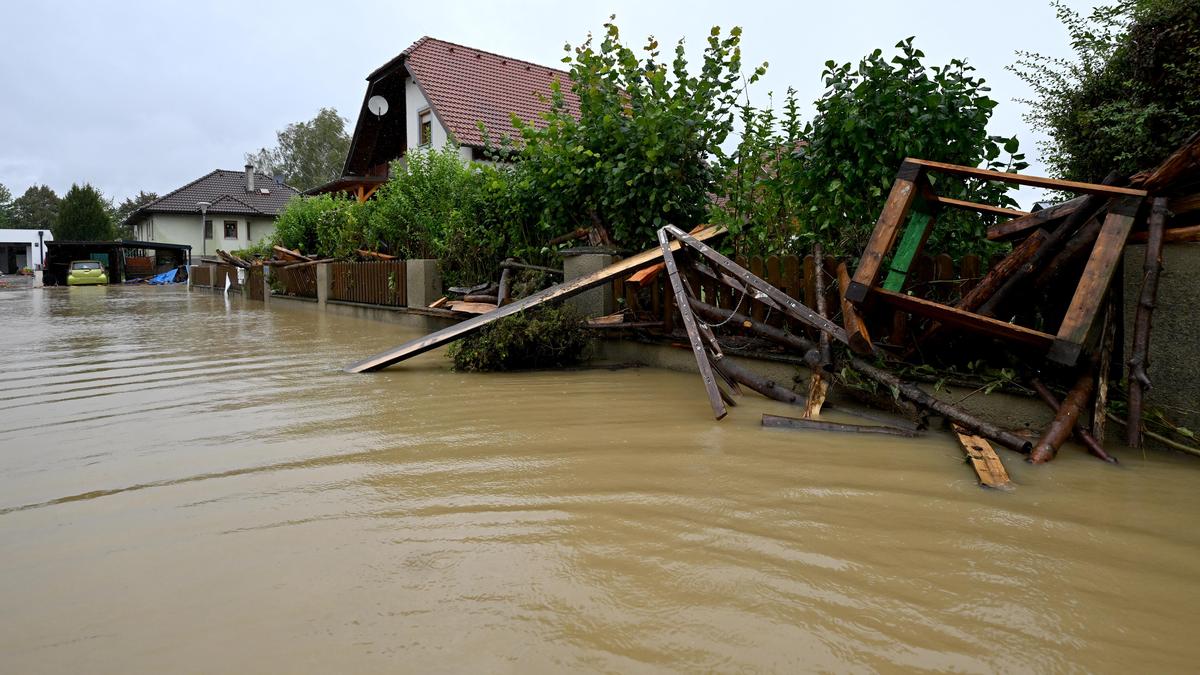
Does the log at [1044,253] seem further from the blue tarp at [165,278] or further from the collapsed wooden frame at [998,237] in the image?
the blue tarp at [165,278]

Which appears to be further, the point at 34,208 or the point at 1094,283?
the point at 34,208

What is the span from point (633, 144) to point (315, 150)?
60.1 m

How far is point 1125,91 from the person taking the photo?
12656 mm

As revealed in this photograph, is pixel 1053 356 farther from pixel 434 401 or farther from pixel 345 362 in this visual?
pixel 345 362

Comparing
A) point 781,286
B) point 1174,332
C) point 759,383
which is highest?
point 781,286

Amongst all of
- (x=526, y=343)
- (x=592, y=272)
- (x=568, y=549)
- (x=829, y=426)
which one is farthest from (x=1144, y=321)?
(x=592, y=272)

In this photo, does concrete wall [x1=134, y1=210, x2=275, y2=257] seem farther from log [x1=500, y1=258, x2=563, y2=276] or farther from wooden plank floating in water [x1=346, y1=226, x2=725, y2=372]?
wooden plank floating in water [x1=346, y1=226, x2=725, y2=372]

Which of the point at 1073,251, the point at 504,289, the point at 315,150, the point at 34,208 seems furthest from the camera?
the point at 34,208

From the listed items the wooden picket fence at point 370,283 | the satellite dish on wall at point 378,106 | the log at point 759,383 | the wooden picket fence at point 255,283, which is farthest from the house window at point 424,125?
the log at point 759,383

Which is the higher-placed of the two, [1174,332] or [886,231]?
[886,231]

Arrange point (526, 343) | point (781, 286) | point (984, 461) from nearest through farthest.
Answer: point (984, 461) → point (781, 286) → point (526, 343)

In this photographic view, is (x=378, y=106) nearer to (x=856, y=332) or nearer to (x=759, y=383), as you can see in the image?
(x=759, y=383)

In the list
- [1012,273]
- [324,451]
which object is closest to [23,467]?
[324,451]

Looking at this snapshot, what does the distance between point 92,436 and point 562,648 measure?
358 centimetres
